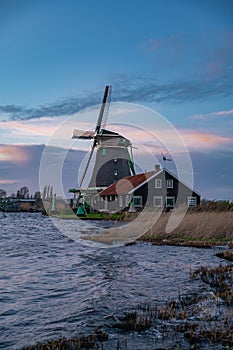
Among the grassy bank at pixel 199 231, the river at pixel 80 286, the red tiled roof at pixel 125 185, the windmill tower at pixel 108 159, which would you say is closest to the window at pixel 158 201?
the red tiled roof at pixel 125 185

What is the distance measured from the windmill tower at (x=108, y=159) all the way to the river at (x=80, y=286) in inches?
1078

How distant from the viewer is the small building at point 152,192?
34.4m

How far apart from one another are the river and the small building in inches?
784

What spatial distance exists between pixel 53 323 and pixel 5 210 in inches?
2545

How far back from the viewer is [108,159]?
139 ft

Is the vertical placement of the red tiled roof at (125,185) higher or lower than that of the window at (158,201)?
higher

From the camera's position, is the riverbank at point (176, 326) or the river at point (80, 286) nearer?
the riverbank at point (176, 326)

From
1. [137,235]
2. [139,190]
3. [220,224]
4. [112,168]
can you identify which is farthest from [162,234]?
[112,168]

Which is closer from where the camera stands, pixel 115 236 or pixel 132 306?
pixel 132 306

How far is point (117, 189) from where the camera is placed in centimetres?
3622

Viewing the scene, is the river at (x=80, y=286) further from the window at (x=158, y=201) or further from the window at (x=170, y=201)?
the window at (x=170, y=201)

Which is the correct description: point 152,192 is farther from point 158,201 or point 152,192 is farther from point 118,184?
point 118,184

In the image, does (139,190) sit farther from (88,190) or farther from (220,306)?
(220,306)

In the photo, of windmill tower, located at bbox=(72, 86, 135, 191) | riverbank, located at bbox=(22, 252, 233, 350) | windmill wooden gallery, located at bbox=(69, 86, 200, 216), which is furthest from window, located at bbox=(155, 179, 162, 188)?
riverbank, located at bbox=(22, 252, 233, 350)
